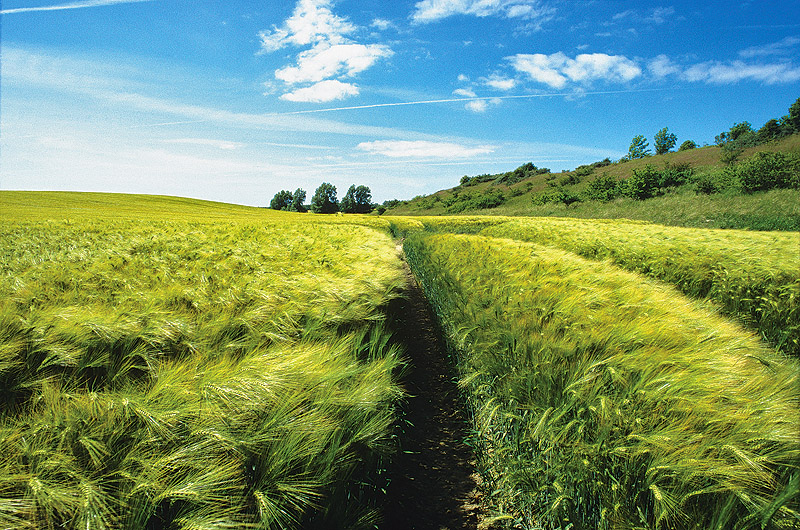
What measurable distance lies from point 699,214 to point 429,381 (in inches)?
1191

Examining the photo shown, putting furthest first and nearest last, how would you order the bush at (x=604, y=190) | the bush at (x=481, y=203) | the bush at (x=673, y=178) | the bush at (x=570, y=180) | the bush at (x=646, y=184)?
the bush at (x=481, y=203) < the bush at (x=570, y=180) < the bush at (x=604, y=190) < the bush at (x=646, y=184) < the bush at (x=673, y=178)

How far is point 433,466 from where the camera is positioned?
2.65 metres

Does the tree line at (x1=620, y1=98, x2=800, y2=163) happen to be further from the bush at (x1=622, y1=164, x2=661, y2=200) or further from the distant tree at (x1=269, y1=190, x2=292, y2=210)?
the distant tree at (x1=269, y1=190, x2=292, y2=210)

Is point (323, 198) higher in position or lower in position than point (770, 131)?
lower

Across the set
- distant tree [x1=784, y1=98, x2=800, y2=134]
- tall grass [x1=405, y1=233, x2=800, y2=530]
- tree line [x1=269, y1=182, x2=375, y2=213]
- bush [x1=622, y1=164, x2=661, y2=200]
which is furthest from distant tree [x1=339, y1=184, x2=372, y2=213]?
tall grass [x1=405, y1=233, x2=800, y2=530]

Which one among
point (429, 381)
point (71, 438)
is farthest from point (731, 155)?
point (71, 438)

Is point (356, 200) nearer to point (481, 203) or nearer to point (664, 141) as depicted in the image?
point (481, 203)

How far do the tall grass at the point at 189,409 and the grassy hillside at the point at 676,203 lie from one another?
27.3 metres

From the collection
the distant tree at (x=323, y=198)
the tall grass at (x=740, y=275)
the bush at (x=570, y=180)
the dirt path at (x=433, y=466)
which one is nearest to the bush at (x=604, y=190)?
the bush at (x=570, y=180)

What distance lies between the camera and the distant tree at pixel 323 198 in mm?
79062

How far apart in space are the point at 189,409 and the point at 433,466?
6.68 ft

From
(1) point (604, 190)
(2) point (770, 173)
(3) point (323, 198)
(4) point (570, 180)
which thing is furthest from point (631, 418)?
(3) point (323, 198)

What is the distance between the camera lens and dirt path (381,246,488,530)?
2.11 m

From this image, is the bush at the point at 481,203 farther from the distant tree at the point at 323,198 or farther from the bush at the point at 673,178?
the distant tree at the point at 323,198
